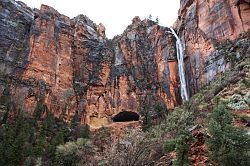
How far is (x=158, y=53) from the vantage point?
5881 cm

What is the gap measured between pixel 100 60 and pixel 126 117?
1196 centimetres

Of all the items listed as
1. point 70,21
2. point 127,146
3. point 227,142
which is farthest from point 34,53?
point 227,142

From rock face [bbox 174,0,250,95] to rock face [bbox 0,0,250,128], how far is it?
0.44 ft

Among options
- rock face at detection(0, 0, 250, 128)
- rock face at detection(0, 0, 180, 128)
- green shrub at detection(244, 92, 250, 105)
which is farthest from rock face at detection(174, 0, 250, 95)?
green shrub at detection(244, 92, 250, 105)

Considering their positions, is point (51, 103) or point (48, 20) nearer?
point (51, 103)

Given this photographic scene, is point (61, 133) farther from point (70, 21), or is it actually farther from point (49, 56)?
point (70, 21)

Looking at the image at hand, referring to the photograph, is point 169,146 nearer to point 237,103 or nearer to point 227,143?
point 237,103

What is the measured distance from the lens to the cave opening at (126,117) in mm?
54500

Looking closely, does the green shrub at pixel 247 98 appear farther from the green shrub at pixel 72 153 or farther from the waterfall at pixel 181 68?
the waterfall at pixel 181 68

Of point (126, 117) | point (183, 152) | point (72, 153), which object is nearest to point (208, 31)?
point (126, 117)

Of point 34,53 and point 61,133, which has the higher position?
point 34,53

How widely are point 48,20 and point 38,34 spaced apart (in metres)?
3.71

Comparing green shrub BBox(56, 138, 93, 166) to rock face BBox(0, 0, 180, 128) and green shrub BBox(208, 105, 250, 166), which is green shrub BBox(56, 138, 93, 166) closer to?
rock face BBox(0, 0, 180, 128)

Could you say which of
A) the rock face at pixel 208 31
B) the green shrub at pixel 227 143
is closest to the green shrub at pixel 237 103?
the green shrub at pixel 227 143
